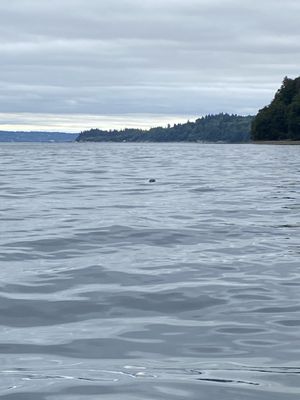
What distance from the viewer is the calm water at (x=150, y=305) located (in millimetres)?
7406

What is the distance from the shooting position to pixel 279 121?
6161 inches

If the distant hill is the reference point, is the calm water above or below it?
below

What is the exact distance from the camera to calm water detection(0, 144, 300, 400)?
7.41 metres

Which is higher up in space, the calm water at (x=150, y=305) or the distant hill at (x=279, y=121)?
the distant hill at (x=279, y=121)

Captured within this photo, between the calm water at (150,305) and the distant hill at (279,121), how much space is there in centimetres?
13245

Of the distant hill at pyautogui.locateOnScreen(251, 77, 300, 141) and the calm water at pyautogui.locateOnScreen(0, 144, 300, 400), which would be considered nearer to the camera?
the calm water at pyautogui.locateOnScreen(0, 144, 300, 400)

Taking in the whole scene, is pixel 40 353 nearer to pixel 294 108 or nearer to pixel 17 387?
pixel 17 387

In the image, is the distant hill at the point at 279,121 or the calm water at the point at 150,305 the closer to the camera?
the calm water at the point at 150,305

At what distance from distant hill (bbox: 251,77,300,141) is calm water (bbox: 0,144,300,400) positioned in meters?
132

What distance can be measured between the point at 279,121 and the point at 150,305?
487 feet

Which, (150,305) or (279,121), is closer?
(150,305)

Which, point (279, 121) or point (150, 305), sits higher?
point (279, 121)

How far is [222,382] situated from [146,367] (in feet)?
2.51

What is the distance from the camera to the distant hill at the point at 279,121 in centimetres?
15075
